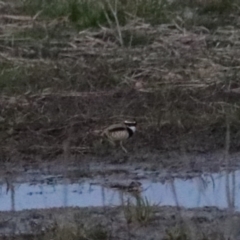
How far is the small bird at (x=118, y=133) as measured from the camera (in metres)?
8.16

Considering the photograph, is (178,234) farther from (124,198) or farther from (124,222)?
(124,198)

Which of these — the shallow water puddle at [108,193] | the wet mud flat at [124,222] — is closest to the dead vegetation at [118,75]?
the shallow water puddle at [108,193]

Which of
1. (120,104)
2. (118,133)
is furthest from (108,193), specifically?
(120,104)

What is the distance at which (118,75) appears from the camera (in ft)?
31.3

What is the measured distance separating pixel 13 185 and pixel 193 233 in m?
1.75

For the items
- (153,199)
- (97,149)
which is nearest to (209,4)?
(97,149)

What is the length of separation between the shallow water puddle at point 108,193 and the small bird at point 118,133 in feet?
2.09

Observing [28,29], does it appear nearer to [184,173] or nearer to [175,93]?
[175,93]

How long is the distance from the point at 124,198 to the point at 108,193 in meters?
0.23

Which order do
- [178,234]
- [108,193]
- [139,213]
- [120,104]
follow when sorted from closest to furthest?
[178,234] < [139,213] < [108,193] < [120,104]

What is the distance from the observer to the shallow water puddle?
279 inches

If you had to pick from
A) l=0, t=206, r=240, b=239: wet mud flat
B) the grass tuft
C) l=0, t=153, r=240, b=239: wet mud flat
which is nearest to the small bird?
l=0, t=153, r=240, b=239: wet mud flat

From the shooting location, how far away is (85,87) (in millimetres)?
9352

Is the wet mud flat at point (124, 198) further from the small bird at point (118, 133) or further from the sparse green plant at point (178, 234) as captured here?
the small bird at point (118, 133)
